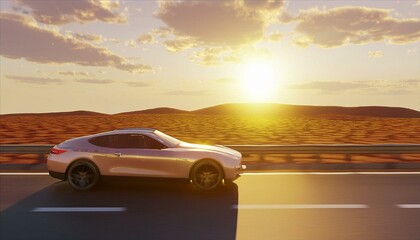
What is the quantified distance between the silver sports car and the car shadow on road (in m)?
0.30

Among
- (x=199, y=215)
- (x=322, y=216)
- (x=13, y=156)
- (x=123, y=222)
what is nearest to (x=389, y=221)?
(x=322, y=216)

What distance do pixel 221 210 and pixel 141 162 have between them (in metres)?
2.24

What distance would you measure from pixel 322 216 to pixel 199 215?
6.22 feet

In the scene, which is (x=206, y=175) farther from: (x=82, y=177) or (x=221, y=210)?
(x=82, y=177)

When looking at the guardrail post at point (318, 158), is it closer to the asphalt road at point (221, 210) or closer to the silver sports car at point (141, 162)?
the asphalt road at point (221, 210)

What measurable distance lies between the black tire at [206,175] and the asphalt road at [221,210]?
0.18 m

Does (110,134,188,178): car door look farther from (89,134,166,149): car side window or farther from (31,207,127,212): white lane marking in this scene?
(31,207,127,212): white lane marking

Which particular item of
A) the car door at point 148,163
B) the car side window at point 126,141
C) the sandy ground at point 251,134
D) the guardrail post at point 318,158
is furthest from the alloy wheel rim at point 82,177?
the guardrail post at point 318,158

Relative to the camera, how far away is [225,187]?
9508 mm

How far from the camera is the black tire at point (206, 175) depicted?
9000 mm

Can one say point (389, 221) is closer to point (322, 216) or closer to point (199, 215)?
point (322, 216)

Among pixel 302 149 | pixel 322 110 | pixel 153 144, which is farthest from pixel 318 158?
pixel 322 110

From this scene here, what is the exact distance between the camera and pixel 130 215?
721 cm

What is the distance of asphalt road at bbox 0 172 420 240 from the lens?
20.5 ft
